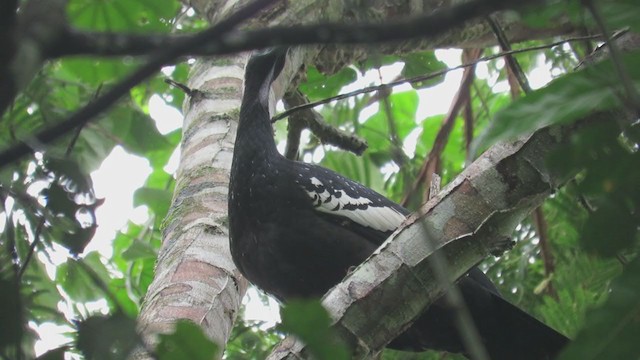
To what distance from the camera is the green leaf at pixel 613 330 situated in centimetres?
115

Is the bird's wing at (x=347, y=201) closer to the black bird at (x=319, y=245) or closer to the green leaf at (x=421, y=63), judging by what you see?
the black bird at (x=319, y=245)

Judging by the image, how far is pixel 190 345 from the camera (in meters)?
0.93

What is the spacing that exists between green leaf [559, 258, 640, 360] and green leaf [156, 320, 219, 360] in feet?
1.60

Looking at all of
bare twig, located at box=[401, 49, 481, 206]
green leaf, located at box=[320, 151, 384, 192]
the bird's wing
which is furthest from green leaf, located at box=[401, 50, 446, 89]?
the bird's wing

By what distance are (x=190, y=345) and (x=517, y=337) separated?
1.84 m

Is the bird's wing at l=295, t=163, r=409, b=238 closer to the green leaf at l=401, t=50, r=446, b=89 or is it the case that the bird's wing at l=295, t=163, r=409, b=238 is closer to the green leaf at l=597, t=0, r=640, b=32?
the green leaf at l=401, t=50, r=446, b=89

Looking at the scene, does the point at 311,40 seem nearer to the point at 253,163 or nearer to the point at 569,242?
the point at 253,163

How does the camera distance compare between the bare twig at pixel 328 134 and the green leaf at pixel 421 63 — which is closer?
the bare twig at pixel 328 134

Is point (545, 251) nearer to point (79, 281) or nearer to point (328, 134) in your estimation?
point (328, 134)

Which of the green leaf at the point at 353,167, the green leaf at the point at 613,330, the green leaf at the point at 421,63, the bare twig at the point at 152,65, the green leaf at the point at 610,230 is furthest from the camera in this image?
the green leaf at the point at 353,167

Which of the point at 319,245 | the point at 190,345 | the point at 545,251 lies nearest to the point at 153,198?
the point at 319,245

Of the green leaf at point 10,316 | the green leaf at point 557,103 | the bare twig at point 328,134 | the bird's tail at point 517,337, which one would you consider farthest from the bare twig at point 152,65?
the bare twig at point 328,134

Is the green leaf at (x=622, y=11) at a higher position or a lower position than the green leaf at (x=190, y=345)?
higher

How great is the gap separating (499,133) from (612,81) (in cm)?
17
